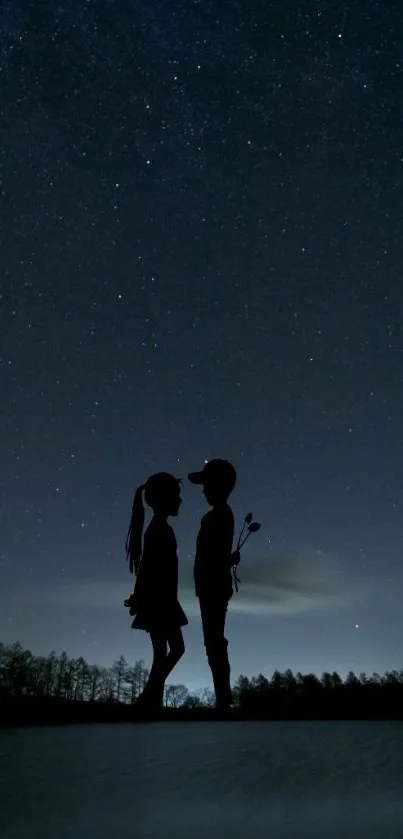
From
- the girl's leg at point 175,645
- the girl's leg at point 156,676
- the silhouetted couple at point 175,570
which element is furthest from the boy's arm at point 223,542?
the girl's leg at point 156,676

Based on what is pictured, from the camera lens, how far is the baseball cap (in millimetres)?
6289

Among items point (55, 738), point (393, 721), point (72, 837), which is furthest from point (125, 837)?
point (393, 721)

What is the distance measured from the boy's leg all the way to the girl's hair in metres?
0.74

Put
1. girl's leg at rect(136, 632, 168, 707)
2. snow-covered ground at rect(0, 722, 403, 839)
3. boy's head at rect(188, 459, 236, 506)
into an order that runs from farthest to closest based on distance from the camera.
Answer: boy's head at rect(188, 459, 236, 506) → girl's leg at rect(136, 632, 168, 707) → snow-covered ground at rect(0, 722, 403, 839)

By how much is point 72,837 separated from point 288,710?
8.92 feet

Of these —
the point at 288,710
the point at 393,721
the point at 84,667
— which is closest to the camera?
the point at 393,721

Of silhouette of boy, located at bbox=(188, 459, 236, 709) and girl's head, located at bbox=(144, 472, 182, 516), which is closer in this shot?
silhouette of boy, located at bbox=(188, 459, 236, 709)

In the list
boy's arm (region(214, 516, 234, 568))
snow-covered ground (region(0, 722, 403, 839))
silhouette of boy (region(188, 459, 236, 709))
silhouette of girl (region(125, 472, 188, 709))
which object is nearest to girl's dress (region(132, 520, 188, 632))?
silhouette of girl (region(125, 472, 188, 709))

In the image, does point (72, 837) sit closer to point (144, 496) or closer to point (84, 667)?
point (144, 496)

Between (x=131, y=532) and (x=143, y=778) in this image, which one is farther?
(x=131, y=532)

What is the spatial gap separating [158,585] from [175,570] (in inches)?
9.1

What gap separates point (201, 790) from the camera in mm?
854

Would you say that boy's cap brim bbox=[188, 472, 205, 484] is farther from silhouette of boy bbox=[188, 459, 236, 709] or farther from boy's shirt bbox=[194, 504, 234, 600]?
boy's shirt bbox=[194, 504, 234, 600]

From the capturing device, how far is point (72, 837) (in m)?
0.57
